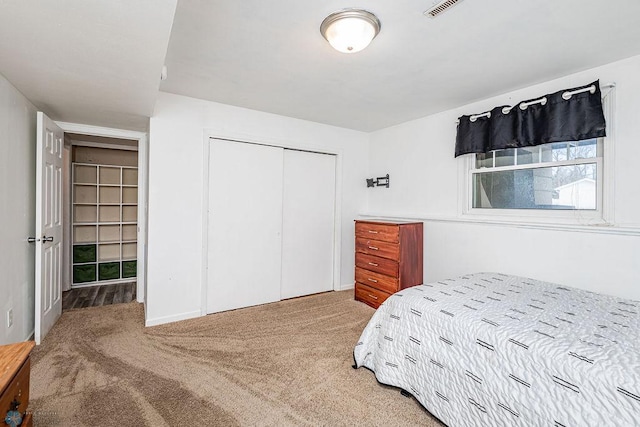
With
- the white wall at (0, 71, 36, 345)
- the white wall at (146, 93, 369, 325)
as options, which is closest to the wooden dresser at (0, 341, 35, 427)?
the white wall at (0, 71, 36, 345)

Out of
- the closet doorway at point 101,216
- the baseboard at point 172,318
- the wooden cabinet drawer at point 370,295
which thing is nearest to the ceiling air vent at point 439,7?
the wooden cabinet drawer at point 370,295

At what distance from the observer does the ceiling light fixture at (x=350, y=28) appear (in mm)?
1678

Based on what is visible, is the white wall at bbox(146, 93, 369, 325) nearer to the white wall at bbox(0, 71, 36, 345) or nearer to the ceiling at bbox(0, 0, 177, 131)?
the ceiling at bbox(0, 0, 177, 131)

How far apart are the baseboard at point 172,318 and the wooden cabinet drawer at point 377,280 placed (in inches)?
72.9

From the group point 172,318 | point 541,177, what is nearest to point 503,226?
point 541,177

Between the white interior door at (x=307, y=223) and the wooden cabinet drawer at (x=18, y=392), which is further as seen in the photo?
the white interior door at (x=307, y=223)

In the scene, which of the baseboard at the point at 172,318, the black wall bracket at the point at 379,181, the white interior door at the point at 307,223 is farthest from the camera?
the black wall bracket at the point at 379,181

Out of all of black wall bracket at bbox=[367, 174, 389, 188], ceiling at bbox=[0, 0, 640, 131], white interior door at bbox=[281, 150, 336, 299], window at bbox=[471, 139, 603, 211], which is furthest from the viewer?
black wall bracket at bbox=[367, 174, 389, 188]

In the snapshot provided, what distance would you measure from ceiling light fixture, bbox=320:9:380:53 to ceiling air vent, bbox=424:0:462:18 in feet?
0.93

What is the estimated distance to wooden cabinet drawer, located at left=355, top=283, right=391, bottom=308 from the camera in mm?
3369

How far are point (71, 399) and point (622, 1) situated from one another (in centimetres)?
380

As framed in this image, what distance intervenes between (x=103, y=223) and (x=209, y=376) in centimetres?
350

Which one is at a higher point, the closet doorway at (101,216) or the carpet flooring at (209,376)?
the closet doorway at (101,216)

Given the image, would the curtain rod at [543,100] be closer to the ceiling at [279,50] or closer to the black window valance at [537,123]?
the black window valance at [537,123]
